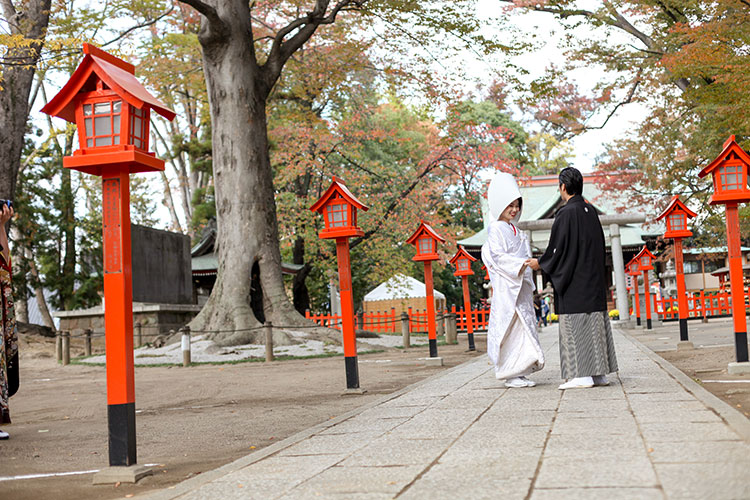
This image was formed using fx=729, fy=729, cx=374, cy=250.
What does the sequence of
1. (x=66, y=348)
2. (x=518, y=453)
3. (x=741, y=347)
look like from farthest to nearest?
(x=66, y=348)
(x=741, y=347)
(x=518, y=453)

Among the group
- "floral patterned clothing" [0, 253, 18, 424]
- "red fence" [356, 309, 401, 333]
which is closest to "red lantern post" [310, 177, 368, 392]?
"floral patterned clothing" [0, 253, 18, 424]

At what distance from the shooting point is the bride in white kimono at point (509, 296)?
6.88 meters

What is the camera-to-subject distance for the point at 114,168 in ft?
14.5

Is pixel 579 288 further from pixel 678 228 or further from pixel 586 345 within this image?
pixel 678 228

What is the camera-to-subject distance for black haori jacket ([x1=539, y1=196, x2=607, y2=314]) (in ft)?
21.4

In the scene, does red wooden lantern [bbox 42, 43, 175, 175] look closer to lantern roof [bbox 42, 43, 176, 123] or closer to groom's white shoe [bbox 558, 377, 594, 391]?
lantern roof [bbox 42, 43, 176, 123]

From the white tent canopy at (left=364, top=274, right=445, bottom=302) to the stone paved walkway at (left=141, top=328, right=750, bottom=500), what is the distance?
1949 centimetres

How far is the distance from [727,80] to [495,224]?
19.0ft

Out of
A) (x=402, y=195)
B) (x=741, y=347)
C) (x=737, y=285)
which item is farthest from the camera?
(x=402, y=195)

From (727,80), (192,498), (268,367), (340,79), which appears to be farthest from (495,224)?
(340,79)

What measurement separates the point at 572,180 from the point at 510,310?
53.4 inches

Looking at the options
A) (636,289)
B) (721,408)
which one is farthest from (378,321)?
(721,408)

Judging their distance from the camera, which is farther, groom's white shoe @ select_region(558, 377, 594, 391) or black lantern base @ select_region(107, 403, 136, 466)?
groom's white shoe @ select_region(558, 377, 594, 391)

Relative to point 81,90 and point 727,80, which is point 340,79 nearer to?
point 727,80
